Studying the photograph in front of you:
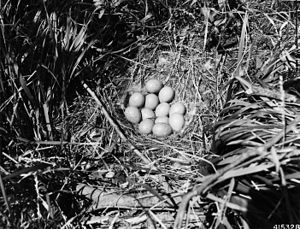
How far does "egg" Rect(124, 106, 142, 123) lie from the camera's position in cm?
245

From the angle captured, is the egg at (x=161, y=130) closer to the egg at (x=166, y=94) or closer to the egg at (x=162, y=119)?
the egg at (x=162, y=119)

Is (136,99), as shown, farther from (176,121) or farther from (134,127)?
(176,121)

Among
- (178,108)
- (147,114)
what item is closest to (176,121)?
(178,108)

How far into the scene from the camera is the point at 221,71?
2488mm

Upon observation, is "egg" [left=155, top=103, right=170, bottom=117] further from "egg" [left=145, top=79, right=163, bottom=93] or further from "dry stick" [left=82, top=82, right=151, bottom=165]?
"dry stick" [left=82, top=82, right=151, bottom=165]

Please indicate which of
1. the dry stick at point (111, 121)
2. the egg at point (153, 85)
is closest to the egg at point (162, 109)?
the egg at point (153, 85)

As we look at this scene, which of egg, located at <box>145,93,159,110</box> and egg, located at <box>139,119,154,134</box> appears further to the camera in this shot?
egg, located at <box>145,93,159,110</box>

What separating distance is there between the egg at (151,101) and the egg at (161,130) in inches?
7.3

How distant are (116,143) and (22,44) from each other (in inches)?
28.4

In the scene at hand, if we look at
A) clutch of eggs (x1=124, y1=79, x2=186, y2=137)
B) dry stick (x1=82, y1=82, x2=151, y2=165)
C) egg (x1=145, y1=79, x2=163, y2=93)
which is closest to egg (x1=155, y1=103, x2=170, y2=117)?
clutch of eggs (x1=124, y1=79, x2=186, y2=137)

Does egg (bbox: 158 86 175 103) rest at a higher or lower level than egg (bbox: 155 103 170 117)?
higher

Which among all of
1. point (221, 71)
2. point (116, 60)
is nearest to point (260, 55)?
point (221, 71)

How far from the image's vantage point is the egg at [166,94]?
→ 8.30 feet

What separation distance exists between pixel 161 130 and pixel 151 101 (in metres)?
0.24
